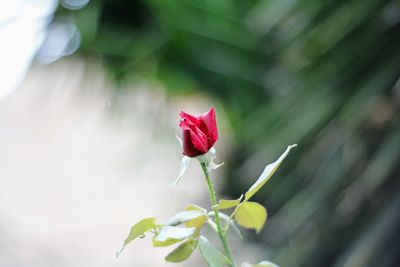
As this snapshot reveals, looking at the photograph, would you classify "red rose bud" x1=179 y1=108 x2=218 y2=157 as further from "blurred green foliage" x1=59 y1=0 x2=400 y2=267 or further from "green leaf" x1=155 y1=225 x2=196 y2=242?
"blurred green foliage" x1=59 y1=0 x2=400 y2=267

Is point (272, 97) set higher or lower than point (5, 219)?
higher

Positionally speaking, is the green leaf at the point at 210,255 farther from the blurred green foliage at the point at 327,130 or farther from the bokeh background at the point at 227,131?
the blurred green foliage at the point at 327,130

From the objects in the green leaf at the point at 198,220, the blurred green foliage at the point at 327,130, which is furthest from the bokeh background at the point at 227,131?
the green leaf at the point at 198,220

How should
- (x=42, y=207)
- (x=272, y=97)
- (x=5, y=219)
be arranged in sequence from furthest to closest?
(x=272, y=97)
(x=42, y=207)
(x=5, y=219)

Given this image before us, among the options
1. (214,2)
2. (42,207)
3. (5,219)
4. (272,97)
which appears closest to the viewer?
(5,219)

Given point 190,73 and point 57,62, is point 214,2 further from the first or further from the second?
point 57,62

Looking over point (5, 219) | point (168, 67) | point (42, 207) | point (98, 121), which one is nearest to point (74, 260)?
point (42, 207)

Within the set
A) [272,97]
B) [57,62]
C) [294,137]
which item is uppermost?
[57,62]
